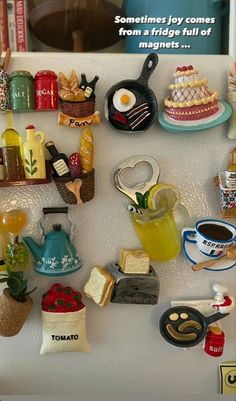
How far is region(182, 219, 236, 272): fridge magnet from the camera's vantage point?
0.77 metres

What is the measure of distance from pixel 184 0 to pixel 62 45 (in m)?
0.26

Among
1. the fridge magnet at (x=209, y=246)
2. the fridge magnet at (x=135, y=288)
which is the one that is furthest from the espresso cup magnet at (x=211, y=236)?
the fridge magnet at (x=135, y=288)

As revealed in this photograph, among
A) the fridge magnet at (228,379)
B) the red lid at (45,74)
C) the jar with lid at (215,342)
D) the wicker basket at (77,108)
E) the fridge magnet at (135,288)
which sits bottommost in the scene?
the fridge magnet at (228,379)

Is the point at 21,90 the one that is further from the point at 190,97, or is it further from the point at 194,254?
the point at 194,254

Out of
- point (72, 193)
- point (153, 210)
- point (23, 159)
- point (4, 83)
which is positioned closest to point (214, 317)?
point (153, 210)

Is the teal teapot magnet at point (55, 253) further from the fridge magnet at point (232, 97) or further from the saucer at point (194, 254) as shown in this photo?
the fridge magnet at point (232, 97)

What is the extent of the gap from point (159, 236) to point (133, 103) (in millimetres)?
249

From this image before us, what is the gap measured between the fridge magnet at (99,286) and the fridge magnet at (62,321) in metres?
0.03

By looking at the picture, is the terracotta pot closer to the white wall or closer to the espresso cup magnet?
the white wall

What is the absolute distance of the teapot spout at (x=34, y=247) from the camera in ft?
2.48

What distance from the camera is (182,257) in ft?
2.62

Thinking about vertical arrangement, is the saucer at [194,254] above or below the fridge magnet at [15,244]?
below

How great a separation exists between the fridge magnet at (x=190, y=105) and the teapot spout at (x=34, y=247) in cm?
32

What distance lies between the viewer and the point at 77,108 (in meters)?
0.73
